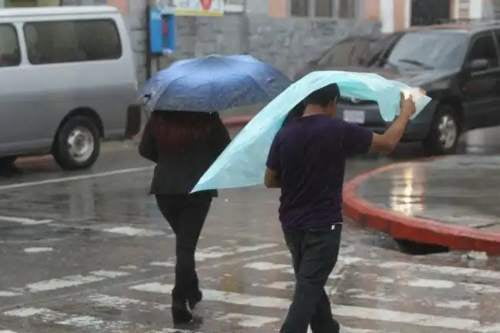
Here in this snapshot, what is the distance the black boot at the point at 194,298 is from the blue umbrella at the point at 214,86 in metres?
1.29

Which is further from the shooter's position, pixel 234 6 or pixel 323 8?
pixel 323 8

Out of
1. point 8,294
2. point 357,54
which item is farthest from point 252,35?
point 8,294

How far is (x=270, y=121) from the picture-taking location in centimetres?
603

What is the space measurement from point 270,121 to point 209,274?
10.0 ft

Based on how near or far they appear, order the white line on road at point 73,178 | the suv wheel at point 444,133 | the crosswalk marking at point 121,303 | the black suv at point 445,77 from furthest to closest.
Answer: the suv wheel at point 444,133
the black suv at point 445,77
the white line on road at point 73,178
the crosswalk marking at point 121,303

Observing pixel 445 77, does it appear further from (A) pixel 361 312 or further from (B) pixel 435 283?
(A) pixel 361 312

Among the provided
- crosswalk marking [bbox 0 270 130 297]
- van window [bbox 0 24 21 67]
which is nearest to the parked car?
van window [bbox 0 24 21 67]

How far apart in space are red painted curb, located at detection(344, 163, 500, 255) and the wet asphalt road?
0.11 m

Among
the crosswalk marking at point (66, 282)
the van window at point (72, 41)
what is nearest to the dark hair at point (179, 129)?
the crosswalk marking at point (66, 282)

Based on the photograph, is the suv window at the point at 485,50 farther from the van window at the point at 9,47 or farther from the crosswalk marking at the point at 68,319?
the crosswalk marking at the point at 68,319

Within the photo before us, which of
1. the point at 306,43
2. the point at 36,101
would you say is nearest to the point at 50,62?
the point at 36,101

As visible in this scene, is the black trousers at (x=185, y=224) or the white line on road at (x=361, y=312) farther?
the black trousers at (x=185, y=224)

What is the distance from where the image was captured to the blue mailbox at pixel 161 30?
72.6 feet

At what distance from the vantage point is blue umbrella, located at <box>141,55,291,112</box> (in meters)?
A: 6.90
